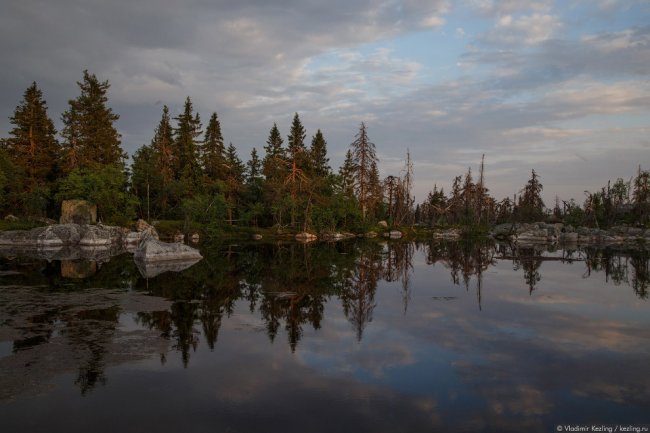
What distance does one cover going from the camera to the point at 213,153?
75000 mm

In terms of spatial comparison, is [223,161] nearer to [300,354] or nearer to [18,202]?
[18,202]

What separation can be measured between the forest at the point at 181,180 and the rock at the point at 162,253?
2679 cm

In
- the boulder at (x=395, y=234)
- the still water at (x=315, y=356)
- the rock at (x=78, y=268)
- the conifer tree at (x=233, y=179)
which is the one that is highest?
the conifer tree at (x=233, y=179)

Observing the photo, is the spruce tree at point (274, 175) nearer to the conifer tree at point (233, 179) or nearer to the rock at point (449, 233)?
the conifer tree at point (233, 179)

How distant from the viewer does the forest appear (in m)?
54.1

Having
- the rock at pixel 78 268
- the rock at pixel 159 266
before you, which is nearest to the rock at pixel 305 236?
the rock at pixel 159 266

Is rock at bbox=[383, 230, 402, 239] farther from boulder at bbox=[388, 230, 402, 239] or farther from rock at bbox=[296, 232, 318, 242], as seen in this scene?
rock at bbox=[296, 232, 318, 242]

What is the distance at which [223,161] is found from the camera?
74.7 m

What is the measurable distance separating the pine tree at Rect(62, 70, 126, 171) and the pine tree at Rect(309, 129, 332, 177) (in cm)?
3540

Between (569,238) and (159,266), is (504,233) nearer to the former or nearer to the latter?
(569,238)

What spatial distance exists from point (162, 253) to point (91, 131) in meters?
42.2

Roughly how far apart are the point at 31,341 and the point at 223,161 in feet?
217

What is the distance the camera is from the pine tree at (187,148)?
231 feet

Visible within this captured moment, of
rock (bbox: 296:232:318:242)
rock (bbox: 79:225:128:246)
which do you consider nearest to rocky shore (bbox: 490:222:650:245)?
rock (bbox: 296:232:318:242)
